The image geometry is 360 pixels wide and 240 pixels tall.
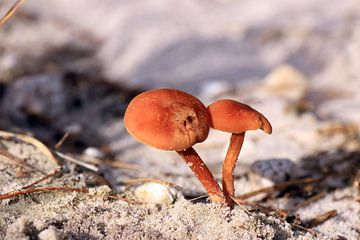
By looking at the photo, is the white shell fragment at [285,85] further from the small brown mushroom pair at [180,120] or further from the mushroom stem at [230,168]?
the small brown mushroom pair at [180,120]

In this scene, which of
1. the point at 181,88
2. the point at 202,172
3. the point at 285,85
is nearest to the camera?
the point at 202,172

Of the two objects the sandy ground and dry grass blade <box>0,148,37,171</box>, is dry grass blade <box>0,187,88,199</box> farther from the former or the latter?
dry grass blade <box>0,148,37,171</box>

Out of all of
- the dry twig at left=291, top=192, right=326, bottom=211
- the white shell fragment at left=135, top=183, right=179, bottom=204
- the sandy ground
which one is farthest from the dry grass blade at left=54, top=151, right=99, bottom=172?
the dry twig at left=291, top=192, right=326, bottom=211

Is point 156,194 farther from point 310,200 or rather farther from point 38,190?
point 310,200

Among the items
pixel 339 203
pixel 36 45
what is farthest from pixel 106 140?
pixel 36 45

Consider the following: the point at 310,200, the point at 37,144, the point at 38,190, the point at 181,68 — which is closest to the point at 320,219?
the point at 310,200

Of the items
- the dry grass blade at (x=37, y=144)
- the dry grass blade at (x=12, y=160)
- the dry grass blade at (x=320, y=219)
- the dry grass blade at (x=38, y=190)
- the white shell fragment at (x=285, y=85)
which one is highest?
the white shell fragment at (x=285, y=85)

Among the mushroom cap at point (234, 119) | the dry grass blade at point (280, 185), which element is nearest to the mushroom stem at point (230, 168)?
the mushroom cap at point (234, 119)
